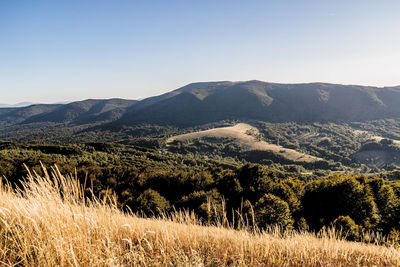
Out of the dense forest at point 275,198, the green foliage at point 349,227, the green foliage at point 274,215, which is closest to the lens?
the green foliage at point 349,227

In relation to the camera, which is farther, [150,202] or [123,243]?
[150,202]

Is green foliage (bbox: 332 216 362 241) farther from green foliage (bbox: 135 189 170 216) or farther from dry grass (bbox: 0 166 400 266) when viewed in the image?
green foliage (bbox: 135 189 170 216)

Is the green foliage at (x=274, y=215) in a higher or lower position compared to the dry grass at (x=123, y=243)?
lower

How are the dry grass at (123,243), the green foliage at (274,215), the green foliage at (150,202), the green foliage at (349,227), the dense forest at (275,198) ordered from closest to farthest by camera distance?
the dry grass at (123,243) < the green foliage at (349,227) < the green foliage at (274,215) < the dense forest at (275,198) < the green foliage at (150,202)

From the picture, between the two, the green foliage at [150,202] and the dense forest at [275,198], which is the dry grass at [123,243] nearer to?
the dense forest at [275,198]

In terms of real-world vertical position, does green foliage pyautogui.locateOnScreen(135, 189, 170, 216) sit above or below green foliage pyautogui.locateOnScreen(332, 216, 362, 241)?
below

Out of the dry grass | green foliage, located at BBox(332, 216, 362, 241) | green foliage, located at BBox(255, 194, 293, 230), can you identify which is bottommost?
green foliage, located at BBox(332, 216, 362, 241)

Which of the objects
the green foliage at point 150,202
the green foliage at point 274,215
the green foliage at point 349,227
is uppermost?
the green foliage at point 274,215

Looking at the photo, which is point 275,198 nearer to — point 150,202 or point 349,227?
point 349,227

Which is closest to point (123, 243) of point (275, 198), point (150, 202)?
point (275, 198)

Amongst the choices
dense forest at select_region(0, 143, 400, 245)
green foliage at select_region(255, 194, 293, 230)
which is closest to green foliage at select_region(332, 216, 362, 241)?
dense forest at select_region(0, 143, 400, 245)

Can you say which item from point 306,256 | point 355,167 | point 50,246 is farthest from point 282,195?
point 355,167

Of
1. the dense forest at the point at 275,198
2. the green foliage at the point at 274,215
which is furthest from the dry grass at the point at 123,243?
the green foliage at the point at 274,215

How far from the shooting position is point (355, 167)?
139375mm
